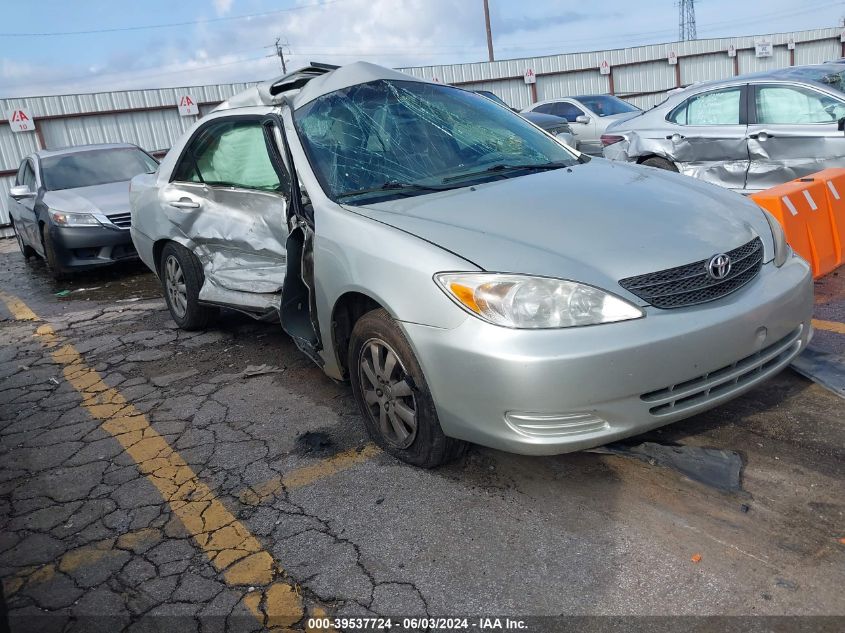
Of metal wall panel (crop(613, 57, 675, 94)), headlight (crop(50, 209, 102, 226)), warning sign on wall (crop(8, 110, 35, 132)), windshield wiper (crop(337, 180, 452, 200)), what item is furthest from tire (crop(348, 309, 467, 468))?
metal wall panel (crop(613, 57, 675, 94))

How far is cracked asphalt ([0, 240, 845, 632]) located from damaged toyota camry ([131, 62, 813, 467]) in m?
0.31

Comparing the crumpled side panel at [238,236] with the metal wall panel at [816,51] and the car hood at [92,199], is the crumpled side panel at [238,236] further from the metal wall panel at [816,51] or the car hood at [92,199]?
the metal wall panel at [816,51]

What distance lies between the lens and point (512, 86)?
24.6 m

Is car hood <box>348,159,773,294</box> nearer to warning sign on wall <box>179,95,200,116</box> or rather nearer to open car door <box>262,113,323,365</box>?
open car door <box>262,113,323,365</box>

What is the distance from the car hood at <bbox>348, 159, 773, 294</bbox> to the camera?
2797 mm

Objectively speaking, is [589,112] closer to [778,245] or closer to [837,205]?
[837,205]

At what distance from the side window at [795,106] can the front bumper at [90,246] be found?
7046 mm

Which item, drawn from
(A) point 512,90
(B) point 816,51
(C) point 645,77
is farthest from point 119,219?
(B) point 816,51

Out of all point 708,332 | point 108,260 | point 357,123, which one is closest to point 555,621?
point 708,332

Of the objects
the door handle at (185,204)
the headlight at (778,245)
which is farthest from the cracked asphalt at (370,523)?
the door handle at (185,204)

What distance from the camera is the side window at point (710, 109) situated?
7.65 m

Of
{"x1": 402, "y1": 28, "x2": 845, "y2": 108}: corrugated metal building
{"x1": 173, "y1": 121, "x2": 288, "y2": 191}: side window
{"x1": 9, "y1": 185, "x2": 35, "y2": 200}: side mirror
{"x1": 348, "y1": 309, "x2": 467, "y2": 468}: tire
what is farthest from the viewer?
{"x1": 402, "y1": 28, "x2": 845, "y2": 108}: corrugated metal building

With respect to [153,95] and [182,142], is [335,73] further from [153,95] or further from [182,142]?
[153,95]

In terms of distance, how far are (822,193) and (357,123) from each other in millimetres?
3758
